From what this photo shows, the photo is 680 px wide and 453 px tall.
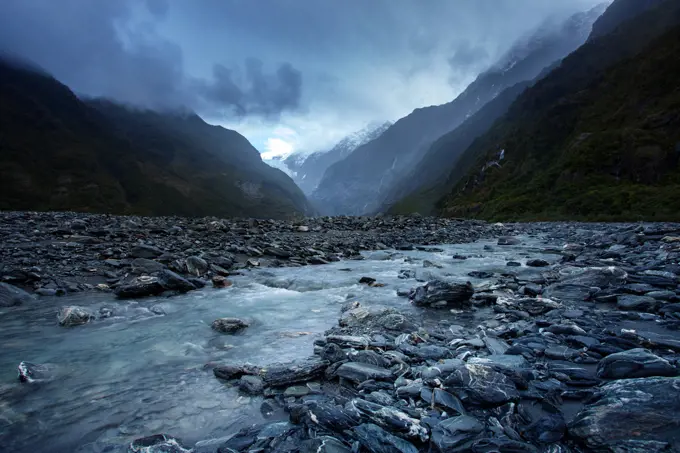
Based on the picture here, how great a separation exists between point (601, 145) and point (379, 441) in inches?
3078

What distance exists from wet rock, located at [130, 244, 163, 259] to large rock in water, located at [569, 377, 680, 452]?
57.6 feet

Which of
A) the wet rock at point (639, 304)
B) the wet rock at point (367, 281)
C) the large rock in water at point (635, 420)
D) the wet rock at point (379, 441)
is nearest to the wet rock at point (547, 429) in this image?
the large rock in water at point (635, 420)

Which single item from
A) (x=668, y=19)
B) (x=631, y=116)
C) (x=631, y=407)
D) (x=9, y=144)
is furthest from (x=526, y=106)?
(x=9, y=144)

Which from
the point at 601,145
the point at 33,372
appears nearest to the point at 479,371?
the point at 33,372

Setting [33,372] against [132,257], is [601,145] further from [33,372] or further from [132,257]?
[33,372]

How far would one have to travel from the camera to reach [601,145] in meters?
62.8

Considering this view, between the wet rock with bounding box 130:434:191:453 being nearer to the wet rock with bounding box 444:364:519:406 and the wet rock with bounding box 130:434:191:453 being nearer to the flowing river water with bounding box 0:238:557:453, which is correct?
the flowing river water with bounding box 0:238:557:453

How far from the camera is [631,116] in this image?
71.6 meters

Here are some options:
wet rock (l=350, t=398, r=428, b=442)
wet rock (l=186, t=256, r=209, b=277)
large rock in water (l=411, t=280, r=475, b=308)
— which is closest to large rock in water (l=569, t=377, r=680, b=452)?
wet rock (l=350, t=398, r=428, b=442)

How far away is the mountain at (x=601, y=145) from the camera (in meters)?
48.2

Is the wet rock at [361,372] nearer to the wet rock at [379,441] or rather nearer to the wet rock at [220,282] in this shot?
the wet rock at [379,441]

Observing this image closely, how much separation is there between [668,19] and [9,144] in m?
274

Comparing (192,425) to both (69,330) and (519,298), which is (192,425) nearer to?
(69,330)

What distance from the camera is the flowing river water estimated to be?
4.72 m
